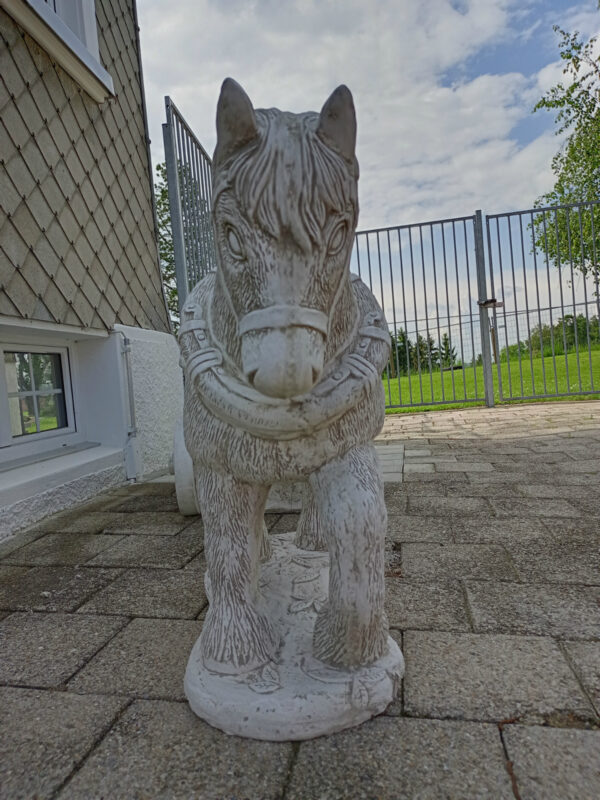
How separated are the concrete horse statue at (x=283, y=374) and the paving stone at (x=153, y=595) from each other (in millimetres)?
480

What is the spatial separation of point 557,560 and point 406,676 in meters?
0.93

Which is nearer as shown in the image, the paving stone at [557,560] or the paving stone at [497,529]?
the paving stone at [557,560]

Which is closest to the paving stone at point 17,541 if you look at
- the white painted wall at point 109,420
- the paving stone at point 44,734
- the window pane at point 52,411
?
the white painted wall at point 109,420

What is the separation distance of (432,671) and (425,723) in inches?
7.5

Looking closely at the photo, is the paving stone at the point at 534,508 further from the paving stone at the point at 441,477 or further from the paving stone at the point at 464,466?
the paving stone at the point at 464,466

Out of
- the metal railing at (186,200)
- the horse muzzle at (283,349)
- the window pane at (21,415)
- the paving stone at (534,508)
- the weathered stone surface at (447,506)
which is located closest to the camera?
the horse muzzle at (283,349)

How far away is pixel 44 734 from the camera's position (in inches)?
41.1

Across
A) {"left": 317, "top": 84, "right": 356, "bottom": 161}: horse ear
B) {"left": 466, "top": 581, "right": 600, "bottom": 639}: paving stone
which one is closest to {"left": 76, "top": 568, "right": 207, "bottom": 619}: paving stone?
{"left": 466, "top": 581, "right": 600, "bottom": 639}: paving stone

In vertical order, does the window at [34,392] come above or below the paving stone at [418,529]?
above

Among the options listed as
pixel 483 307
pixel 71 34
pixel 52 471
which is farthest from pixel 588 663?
pixel 483 307

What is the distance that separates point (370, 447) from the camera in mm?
1178

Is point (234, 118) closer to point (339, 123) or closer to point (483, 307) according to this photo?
point (339, 123)

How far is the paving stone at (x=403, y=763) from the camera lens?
85cm

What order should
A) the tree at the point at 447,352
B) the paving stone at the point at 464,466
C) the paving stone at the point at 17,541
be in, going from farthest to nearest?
the tree at the point at 447,352 → the paving stone at the point at 464,466 → the paving stone at the point at 17,541
